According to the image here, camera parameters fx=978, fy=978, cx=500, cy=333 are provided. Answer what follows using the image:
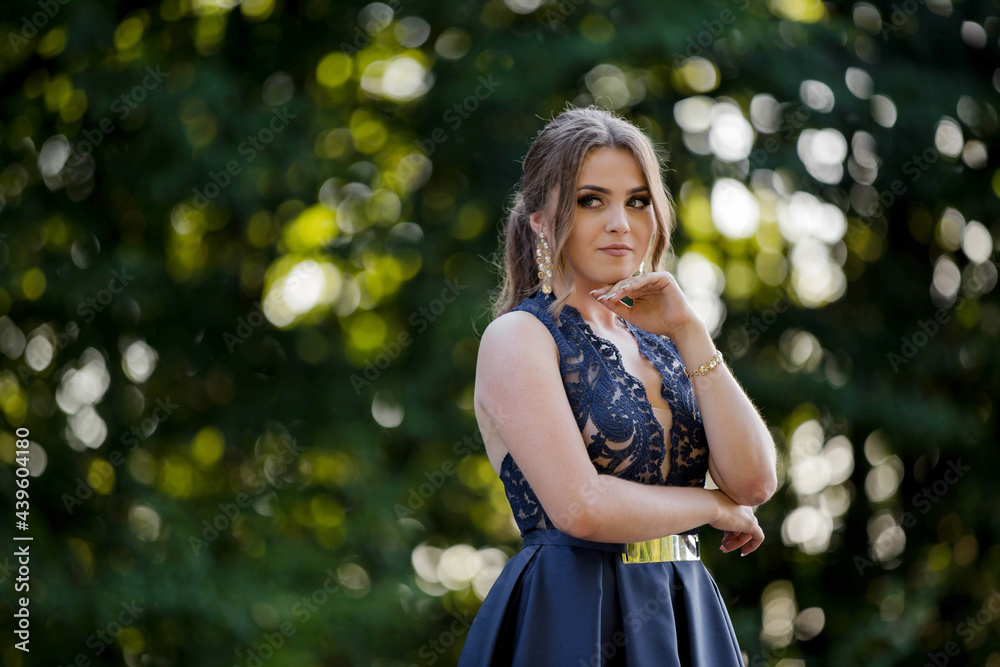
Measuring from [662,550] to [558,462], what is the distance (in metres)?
0.34

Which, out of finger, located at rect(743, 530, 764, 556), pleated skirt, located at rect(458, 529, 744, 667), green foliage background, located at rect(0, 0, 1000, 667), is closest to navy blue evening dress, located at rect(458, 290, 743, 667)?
pleated skirt, located at rect(458, 529, 744, 667)

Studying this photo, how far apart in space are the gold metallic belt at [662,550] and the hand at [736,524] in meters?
0.07

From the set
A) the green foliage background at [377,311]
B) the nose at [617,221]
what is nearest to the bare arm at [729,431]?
the nose at [617,221]

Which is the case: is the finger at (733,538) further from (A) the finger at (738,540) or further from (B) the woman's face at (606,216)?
(B) the woman's face at (606,216)

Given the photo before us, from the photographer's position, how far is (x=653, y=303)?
6.32 feet

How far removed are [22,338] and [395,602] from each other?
241 cm

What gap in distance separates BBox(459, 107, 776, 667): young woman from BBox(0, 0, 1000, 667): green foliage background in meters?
3.19

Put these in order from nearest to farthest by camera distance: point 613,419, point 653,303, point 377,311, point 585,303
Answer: point 613,419, point 653,303, point 585,303, point 377,311

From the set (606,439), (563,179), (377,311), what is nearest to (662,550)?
(606,439)

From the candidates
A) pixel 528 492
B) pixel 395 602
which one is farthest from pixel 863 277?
pixel 528 492

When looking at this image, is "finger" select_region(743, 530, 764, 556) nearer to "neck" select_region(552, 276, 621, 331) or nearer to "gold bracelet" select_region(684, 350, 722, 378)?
"gold bracelet" select_region(684, 350, 722, 378)

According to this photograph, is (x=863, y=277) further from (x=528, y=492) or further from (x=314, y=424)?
(x=528, y=492)

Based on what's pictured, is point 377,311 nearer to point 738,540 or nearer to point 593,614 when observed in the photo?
point 738,540

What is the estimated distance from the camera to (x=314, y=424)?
5.40 m
